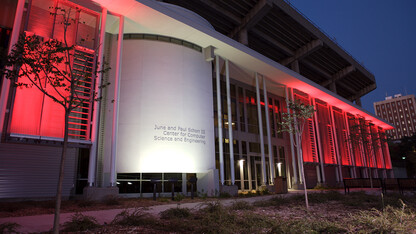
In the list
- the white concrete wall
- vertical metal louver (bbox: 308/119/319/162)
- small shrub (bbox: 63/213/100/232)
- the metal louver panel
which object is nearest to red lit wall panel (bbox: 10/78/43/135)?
the metal louver panel

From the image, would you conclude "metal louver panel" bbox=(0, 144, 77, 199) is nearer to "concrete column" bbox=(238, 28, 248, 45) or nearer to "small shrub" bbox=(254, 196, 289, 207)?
"small shrub" bbox=(254, 196, 289, 207)

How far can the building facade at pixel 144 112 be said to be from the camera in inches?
511

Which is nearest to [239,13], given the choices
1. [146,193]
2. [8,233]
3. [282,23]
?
[282,23]

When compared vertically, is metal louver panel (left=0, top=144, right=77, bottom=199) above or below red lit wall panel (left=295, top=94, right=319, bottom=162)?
below

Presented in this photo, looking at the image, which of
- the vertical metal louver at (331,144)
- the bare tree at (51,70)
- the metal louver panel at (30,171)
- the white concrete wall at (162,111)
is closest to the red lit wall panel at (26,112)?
the metal louver panel at (30,171)

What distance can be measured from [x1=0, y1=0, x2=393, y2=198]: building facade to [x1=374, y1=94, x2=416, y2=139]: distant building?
134044mm

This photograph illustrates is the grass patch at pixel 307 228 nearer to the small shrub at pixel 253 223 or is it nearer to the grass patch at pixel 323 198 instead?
the small shrub at pixel 253 223

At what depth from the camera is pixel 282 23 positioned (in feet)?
101

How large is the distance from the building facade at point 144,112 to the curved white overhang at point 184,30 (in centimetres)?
7

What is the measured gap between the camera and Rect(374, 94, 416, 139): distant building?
436 ft

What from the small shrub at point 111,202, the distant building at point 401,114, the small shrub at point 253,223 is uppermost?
the distant building at point 401,114

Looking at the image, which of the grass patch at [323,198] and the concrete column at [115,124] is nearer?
the grass patch at [323,198]

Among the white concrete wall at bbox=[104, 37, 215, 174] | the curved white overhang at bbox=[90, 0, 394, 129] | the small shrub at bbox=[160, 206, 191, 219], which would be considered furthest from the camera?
the white concrete wall at bbox=[104, 37, 215, 174]

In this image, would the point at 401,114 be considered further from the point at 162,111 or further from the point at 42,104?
the point at 42,104
